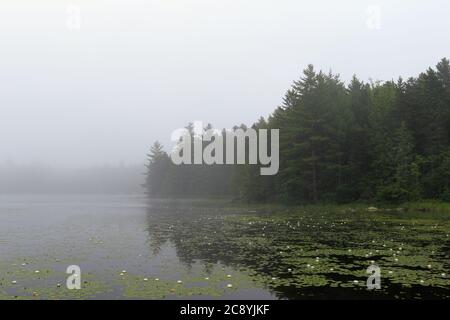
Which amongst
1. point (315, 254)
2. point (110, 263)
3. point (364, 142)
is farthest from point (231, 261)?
point (364, 142)

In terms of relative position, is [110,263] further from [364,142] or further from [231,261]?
[364,142]

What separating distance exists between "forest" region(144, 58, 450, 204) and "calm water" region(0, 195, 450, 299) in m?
22.7

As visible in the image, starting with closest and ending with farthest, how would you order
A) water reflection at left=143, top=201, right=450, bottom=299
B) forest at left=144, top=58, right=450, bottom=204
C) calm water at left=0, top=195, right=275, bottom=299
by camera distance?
1. calm water at left=0, top=195, right=275, bottom=299
2. water reflection at left=143, top=201, right=450, bottom=299
3. forest at left=144, top=58, right=450, bottom=204

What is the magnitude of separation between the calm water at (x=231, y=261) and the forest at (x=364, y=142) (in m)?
22.7

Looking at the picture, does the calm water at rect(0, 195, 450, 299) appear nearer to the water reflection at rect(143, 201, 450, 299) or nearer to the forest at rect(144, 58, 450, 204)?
the water reflection at rect(143, 201, 450, 299)

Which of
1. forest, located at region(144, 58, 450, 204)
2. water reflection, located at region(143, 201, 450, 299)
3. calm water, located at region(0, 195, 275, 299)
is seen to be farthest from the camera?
forest, located at region(144, 58, 450, 204)

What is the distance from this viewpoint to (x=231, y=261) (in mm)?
21391

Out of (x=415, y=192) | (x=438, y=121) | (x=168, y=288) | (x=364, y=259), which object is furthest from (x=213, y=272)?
(x=438, y=121)

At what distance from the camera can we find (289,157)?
226 ft

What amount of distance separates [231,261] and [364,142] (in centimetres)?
5015

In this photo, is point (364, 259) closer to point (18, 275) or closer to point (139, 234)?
point (18, 275)

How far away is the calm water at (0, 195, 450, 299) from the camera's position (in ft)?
51.2

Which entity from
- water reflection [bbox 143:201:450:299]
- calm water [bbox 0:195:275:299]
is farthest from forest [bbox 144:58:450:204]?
calm water [bbox 0:195:275:299]

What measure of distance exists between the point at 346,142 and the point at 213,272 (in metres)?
52.0
